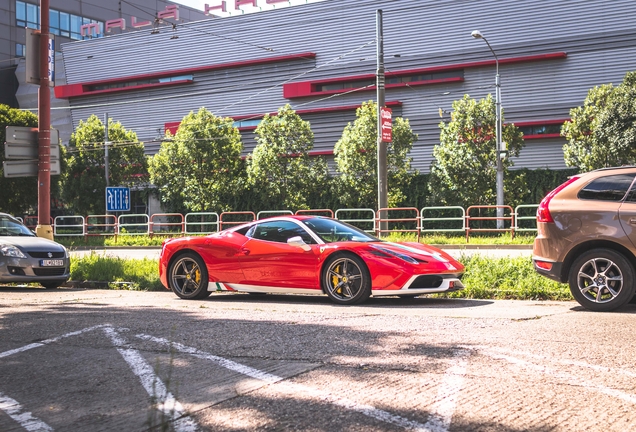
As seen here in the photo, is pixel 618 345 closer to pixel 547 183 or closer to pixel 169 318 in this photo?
pixel 169 318

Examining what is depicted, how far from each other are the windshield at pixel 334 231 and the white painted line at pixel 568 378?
15.7 feet

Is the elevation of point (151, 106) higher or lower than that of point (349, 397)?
higher

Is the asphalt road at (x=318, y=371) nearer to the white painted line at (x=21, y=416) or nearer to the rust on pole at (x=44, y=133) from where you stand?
the white painted line at (x=21, y=416)

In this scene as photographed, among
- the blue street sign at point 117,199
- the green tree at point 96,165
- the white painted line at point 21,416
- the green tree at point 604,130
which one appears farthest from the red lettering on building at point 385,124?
the green tree at point 96,165

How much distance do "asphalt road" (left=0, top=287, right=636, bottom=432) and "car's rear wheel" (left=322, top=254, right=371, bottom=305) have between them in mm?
1330

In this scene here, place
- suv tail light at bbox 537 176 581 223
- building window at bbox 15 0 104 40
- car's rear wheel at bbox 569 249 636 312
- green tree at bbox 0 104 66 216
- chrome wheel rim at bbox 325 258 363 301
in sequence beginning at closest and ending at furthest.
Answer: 1. car's rear wheel at bbox 569 249 636 312
2. suv tail light at bbox 537 176 581 223
3. chrome wheel rim at bbox 325 258 363 301
4. green tree at bbox 0 104 66 216
5. building window at bbox 15 0 104 40

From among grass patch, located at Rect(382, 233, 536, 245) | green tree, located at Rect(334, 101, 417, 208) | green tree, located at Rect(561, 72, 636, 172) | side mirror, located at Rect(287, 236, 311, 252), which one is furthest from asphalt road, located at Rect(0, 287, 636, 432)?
green tree, located at Rect(334, 101, 417, 208)

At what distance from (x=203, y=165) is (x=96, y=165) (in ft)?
27.5

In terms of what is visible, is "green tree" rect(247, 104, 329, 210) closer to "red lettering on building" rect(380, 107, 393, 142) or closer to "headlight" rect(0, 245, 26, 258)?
"red lettering on building" rect(380, 107, 393, 142)

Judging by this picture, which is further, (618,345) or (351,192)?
(351,192)

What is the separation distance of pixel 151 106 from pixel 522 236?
3734cm

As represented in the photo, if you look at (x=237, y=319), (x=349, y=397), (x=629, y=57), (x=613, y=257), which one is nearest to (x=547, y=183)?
(x=629, y=57)

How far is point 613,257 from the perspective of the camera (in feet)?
28.2

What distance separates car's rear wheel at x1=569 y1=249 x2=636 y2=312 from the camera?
8.48 m
